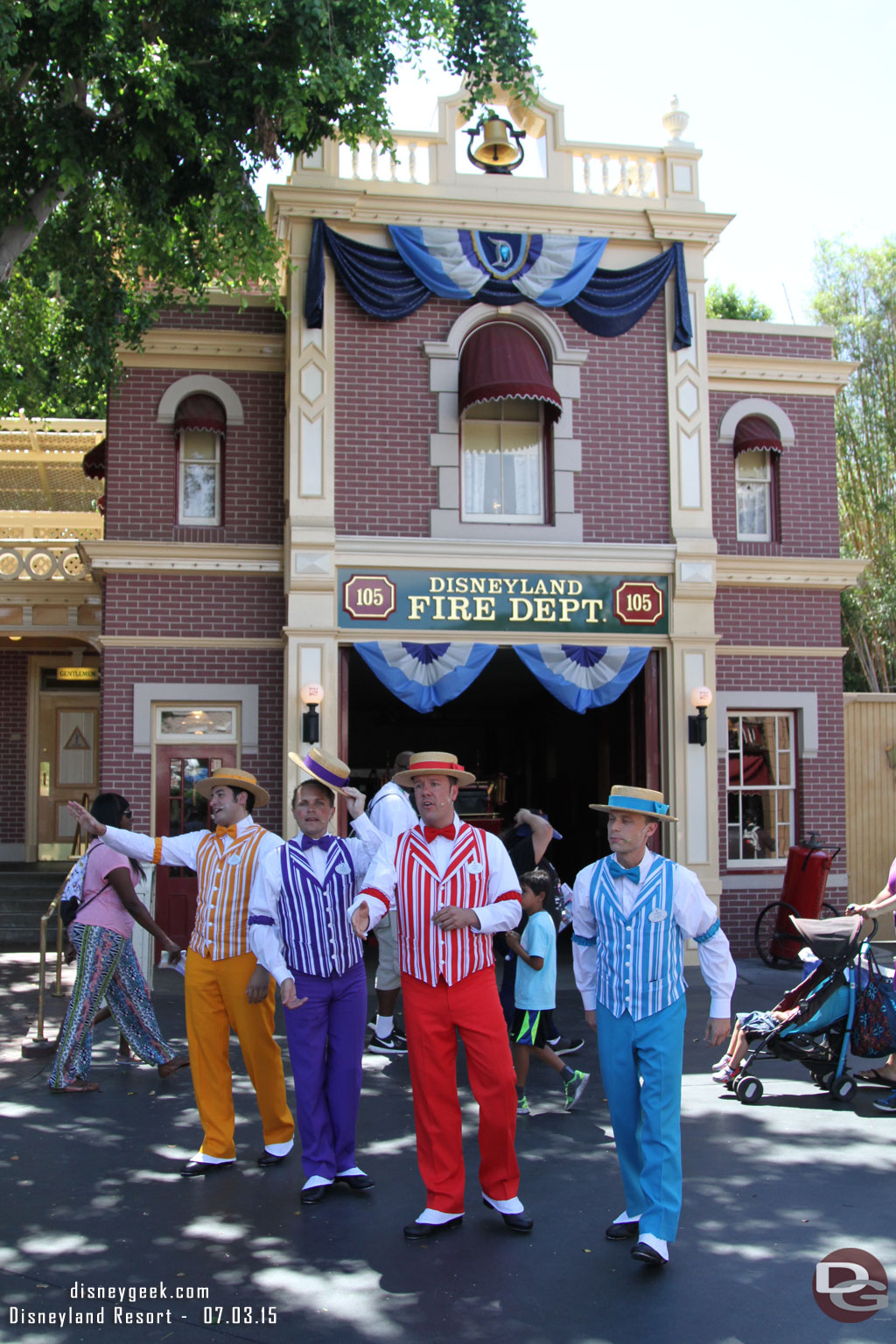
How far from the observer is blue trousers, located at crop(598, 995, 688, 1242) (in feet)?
15.6

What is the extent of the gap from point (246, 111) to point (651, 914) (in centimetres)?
827

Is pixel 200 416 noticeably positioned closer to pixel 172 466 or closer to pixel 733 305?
pixel 172 466

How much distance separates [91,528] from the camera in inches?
671

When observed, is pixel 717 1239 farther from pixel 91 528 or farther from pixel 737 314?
pixel 737 314

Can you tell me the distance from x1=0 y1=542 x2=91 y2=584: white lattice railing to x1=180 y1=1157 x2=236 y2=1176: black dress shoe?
1043 centimetres

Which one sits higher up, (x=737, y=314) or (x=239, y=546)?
(x=737, y=314)

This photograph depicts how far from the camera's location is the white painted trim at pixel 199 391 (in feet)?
42.2

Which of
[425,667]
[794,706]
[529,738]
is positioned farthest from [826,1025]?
[529,738]

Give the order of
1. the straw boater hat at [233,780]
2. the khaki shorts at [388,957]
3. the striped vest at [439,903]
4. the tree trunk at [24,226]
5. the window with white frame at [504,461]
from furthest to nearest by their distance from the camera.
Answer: the window with white frame at [504,461] < the tree trunk at [24,226] < the khaki shorts at [388,957] < the straw boater hat at [233,780] < the striped vest at [439,903]

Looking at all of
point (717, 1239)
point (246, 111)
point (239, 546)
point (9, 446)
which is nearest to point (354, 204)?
point (246, 111)

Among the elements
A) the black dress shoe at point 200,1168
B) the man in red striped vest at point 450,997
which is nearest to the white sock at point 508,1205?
the man in red striped vest at point 450,997

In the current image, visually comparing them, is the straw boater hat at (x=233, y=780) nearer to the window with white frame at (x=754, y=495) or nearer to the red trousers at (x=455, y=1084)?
the red trousers at (x=455, y=1084)

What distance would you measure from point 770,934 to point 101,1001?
7928 millimetres

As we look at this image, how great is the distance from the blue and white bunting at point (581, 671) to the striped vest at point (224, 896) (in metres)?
6.63
